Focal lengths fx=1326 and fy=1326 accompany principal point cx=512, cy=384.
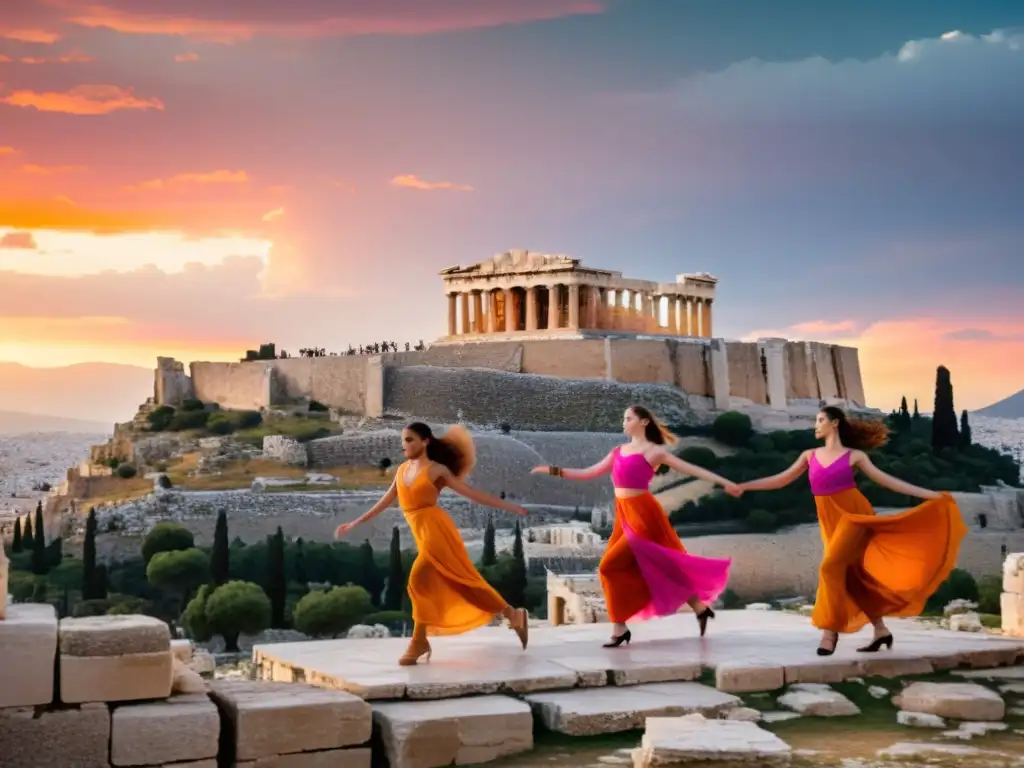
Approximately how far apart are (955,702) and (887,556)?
160 centimetres

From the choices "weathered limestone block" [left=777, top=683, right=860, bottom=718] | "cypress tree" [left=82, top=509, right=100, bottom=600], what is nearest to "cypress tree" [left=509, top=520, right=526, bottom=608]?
"cypress tree" [left=82, top=509, right=100, bottom=600]

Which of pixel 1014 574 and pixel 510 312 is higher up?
pixel 510 312

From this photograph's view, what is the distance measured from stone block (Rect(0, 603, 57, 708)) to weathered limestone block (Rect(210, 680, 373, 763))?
2.47ft

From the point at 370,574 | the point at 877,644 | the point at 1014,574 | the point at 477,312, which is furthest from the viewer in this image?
the point at 477,312

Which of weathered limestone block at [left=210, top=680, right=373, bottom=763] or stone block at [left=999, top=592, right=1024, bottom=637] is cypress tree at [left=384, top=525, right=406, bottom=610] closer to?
stone block at [left=999, top=592, right=1024, bottom=637]

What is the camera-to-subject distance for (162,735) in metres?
5.30

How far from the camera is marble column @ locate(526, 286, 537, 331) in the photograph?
53062 mm

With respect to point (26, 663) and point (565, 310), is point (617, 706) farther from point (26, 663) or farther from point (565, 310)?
point (565, 310)

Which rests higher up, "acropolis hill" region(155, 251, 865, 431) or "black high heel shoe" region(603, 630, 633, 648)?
"acropolis hill" region(155, 251, 865, 431)

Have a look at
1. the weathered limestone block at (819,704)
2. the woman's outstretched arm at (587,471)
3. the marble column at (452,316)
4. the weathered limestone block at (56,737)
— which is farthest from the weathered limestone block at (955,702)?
the marble column at (452,316)

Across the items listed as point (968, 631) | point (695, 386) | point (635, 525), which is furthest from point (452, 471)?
point (695, 386)

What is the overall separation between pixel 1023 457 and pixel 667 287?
1886cm

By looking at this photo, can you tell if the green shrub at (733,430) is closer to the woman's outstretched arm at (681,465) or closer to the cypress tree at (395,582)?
the cypress tree at (395,582)

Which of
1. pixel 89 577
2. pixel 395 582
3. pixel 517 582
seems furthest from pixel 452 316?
pixel 517 582
